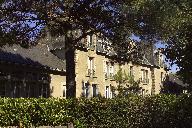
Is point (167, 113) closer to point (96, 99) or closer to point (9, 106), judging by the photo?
point (96, 99)

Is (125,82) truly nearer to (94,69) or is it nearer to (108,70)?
(108,70)

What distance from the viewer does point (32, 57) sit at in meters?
38.9

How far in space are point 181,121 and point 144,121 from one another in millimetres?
2073

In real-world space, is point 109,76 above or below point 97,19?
below

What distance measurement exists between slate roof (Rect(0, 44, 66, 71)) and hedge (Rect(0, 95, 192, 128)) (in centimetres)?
973

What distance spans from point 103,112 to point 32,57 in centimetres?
1817

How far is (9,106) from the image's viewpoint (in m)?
24.0

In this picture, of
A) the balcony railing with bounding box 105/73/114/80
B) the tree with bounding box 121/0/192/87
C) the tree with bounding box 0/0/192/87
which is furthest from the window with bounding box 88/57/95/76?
the tree with bounding box 121/0/192/87

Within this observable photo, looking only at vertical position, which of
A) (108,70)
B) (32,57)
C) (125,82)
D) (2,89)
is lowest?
(2,89)

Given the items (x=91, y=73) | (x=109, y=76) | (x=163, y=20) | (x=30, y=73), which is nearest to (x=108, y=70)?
(x=109, y=76)

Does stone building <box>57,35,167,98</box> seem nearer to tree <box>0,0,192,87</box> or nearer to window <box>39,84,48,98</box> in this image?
window <box>39,84,48,98</box>

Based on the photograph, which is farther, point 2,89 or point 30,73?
point 30,73

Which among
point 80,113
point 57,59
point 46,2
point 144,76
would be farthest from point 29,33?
point 144,76

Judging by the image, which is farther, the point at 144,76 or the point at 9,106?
the point at 144,76
